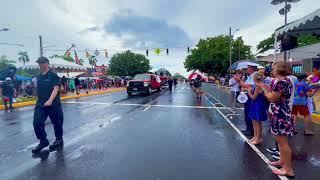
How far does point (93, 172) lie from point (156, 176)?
3.49 feet

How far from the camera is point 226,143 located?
24.3 ft

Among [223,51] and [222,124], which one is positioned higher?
[223,51]

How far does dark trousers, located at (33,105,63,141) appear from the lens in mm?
6414

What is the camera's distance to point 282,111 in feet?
16.2

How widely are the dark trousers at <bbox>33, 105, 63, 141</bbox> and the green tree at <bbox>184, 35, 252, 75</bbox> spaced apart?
6351 centimetres

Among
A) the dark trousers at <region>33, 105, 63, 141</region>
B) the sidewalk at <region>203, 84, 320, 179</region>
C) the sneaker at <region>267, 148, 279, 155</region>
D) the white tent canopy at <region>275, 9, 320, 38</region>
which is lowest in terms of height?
the sidewalk at <region>203, 84, 320, 179</region>

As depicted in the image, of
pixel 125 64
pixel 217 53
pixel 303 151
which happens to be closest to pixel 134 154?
pixel 303 151

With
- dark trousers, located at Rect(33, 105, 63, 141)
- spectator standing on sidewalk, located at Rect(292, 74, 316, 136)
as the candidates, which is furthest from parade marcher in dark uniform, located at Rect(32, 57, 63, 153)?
spectator standing on sidewalk, located at Rect(292, 74, 316, 136)

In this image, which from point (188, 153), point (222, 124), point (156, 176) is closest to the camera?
point (156, 176)

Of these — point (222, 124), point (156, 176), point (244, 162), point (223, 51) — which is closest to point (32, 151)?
point (156, 176)

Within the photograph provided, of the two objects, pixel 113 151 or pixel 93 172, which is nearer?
pixel 93 172

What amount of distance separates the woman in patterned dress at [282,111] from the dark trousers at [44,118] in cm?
441

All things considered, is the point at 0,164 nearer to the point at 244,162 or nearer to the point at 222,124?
the point at 244,162

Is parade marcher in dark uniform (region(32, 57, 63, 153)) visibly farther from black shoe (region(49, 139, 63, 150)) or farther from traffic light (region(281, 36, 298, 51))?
traffic light (region(281, 36, 298, 51))
